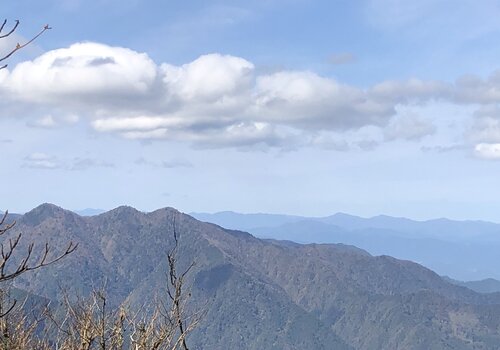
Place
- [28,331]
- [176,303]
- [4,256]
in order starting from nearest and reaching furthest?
[4,256] < [176,303] < [28,331]

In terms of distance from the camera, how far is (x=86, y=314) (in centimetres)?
1703

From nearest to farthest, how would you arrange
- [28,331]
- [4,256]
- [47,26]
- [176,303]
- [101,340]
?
[47,26] → [4,256] → [176,303] → [101,340] → [28,331]

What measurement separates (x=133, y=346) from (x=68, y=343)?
3.63 m

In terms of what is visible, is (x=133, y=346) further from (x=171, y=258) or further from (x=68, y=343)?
(x=68, y=343)

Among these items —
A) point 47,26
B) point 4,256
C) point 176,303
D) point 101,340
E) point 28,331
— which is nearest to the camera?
point 47,26

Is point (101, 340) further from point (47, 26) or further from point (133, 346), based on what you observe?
point (47, 26)

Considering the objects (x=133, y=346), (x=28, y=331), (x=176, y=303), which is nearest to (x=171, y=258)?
(x=176, y=303)

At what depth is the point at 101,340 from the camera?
16062 millimetres

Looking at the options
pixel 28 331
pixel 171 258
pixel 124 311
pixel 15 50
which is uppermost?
pixel 15 50

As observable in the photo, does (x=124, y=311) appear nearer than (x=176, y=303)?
No

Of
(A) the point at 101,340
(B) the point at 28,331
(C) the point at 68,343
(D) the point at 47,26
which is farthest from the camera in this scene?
(B) the point at 28,331

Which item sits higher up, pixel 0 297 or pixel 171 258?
pixel 171 258

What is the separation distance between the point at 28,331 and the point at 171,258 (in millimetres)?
10295

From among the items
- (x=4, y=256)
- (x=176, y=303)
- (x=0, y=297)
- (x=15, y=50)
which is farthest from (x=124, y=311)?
(x=15, y=50)
